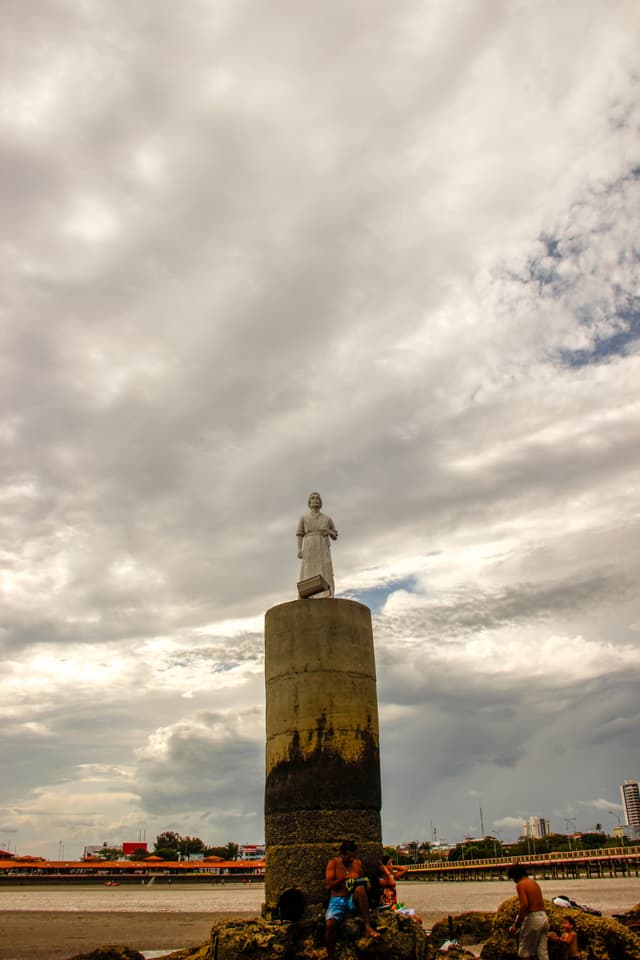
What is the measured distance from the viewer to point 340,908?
31.2ft

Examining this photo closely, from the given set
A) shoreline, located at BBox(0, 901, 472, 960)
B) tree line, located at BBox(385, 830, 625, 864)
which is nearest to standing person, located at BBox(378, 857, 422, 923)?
shoreline, located at BBox(0, 901, 472, 960)

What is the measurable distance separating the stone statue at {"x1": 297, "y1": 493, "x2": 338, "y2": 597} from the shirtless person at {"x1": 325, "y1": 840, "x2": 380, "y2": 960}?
415 centimetres

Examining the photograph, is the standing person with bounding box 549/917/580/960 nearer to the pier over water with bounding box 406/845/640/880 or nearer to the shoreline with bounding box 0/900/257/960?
the shoreline with bounding box 0/900/257/960

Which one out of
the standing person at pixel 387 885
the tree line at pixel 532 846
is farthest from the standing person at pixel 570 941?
the tree line at pixel 532 846

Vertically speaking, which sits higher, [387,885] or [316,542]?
[316,542]

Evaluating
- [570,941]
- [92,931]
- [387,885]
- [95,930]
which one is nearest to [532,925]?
[570,941]

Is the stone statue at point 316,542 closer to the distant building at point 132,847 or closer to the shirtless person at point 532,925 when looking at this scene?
the shirtless person at point 532,925

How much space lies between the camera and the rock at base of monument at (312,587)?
12.8m

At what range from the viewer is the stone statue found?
1334cm

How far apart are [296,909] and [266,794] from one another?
166 cm

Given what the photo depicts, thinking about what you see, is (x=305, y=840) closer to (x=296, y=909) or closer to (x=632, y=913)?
(x=296, y=909)

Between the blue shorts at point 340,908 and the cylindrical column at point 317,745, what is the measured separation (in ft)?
2.55

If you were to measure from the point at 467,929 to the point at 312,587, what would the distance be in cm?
768

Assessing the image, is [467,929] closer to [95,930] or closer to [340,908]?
[340,908]
